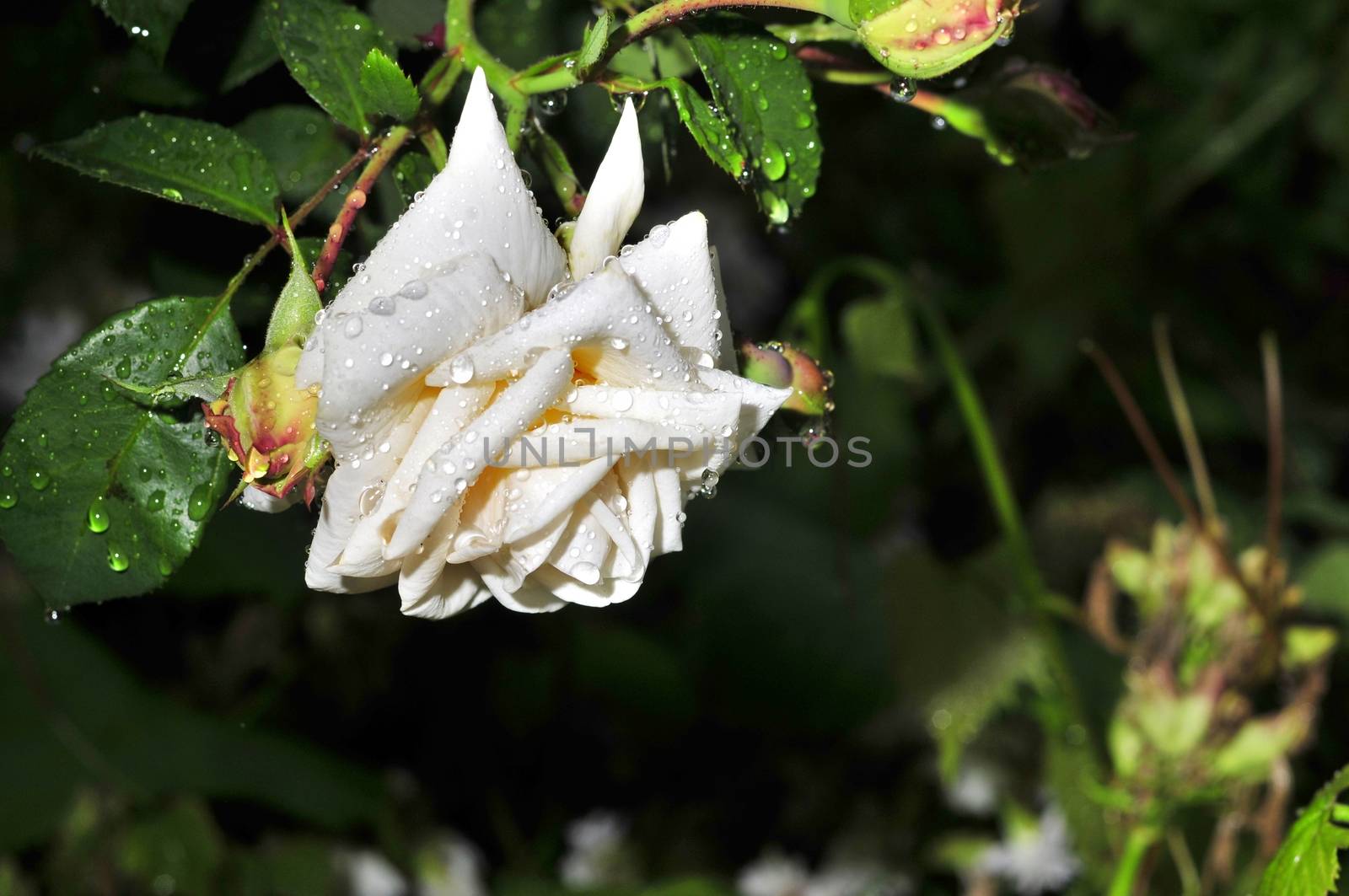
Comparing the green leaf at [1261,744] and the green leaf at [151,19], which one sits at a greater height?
the green leaf at [151,19]

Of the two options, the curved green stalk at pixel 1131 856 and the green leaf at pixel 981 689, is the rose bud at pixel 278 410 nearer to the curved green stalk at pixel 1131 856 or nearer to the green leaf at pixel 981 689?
the curved green stalk at pixel 1131 856

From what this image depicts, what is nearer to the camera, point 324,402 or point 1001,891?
point 324,402

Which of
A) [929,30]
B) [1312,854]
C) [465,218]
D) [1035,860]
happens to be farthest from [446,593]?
[1035,860]

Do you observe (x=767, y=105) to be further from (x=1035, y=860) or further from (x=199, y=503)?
(x=1035, y=860)

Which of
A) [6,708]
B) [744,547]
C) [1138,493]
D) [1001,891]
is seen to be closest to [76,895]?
[6,708]

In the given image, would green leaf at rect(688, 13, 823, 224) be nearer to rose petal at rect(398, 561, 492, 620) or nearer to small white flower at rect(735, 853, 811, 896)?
rose petal at rect(398, 561, 492, 620)

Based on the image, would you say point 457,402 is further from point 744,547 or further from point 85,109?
point 744,547

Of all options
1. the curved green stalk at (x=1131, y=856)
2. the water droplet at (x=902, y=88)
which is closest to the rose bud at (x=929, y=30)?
the water droplet at (x=902, y=88)

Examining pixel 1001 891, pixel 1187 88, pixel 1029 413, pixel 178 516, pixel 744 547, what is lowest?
pixel 1001 891
